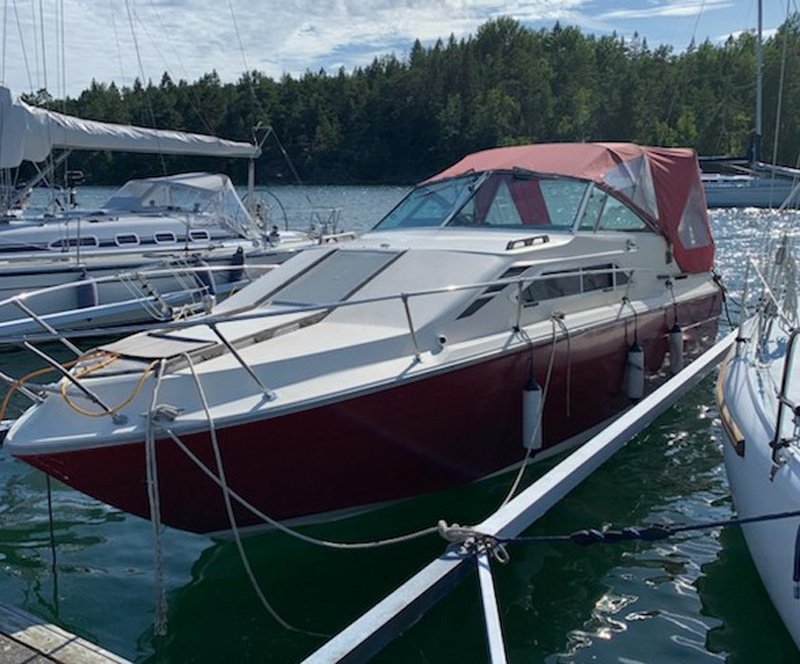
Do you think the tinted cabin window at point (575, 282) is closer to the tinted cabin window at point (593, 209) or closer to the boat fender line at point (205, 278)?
the tinted cabin window at point (593, 209)

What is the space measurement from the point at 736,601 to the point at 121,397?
12.7ft

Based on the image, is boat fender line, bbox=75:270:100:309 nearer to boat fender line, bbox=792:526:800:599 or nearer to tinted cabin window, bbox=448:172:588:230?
tinted cabin window, bbox=448:172:588:230

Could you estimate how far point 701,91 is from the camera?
2756 inches

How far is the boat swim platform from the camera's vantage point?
386 cm

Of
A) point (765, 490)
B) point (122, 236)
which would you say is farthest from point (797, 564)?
point (122, 236)

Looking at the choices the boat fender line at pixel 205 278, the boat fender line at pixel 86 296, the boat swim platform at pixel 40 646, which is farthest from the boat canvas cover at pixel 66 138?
the boat swim platform at pixel 40 646

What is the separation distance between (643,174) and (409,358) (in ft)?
13.6

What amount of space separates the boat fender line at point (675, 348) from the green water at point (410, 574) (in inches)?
53.8

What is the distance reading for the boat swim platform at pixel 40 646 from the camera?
12.7ft

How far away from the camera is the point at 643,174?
334 inches

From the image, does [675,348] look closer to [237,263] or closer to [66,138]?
[237,263]

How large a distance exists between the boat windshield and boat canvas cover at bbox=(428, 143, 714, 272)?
118 millimetres

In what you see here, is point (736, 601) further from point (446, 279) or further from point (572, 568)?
point (446, 279)

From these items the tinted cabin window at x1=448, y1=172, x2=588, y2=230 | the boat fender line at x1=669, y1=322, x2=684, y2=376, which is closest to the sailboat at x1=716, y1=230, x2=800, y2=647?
the boat fender line at x1=669, y1=322, x2=684, y2=376
